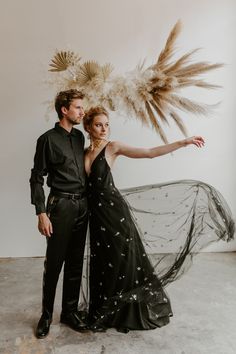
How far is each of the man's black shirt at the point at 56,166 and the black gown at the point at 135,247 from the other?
0.12 metres

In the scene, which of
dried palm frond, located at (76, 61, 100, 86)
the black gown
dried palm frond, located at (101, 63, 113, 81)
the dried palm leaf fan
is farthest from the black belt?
dried palm frond, located at (101, 63, 113, 81)

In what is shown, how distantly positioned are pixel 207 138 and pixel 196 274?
1.42 meters

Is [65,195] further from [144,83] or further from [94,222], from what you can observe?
[144,83]

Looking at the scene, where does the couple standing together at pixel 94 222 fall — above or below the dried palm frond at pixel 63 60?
below

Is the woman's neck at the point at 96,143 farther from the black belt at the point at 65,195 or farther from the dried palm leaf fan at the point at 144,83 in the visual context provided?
the dried palm leaf fan at the point at 144,83

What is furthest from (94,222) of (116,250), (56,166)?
(56,166)

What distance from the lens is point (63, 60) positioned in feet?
11.7

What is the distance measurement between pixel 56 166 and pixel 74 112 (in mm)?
352

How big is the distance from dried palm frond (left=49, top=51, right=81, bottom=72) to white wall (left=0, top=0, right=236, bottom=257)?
67mm

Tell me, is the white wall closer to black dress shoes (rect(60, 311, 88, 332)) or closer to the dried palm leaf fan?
the dried palm leaf fan

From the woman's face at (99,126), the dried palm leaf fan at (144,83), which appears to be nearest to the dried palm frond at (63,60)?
the dried palm leaf fan at (144,83)

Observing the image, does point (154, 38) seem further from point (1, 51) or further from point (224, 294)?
point (224, 294)

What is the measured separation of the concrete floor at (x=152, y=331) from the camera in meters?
2.20

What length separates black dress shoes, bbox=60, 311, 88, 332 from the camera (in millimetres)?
2393
